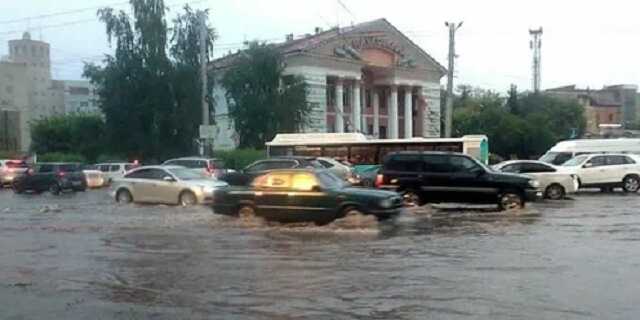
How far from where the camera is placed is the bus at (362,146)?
119ft

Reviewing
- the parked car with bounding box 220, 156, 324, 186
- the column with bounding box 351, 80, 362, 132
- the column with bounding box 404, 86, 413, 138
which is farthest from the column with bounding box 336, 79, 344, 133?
the parked car with bounding box 220, 156, 324, 186

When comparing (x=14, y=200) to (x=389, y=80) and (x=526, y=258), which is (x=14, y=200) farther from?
(x=389, y=80)

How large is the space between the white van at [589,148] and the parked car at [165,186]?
65.8ft

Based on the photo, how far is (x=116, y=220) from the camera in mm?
Answer: 21922

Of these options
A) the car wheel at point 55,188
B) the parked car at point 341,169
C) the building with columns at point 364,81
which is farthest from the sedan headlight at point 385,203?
the building with columns at point 364,81

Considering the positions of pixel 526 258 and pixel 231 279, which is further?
pixel 526 258

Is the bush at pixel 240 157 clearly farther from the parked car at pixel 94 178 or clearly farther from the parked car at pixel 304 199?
the parked car at pixel 304 199

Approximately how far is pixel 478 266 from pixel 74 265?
6.64 meters

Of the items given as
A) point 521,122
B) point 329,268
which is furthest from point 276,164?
point 521,122

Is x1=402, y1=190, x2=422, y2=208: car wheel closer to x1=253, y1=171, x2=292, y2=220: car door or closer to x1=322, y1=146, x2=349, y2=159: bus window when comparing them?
x1=253, y1=171, x2=292, y2=220: car door

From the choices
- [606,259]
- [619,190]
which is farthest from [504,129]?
[606,259]

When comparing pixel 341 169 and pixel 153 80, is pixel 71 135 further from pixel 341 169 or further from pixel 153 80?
pixel 341 169

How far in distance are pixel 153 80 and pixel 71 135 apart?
50.7ft

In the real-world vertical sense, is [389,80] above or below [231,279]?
above
